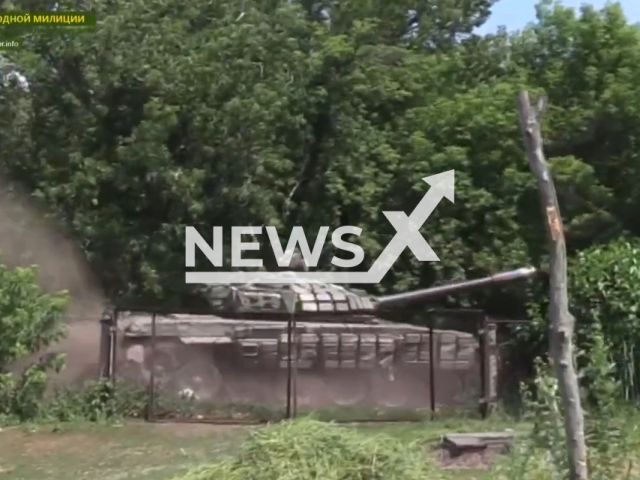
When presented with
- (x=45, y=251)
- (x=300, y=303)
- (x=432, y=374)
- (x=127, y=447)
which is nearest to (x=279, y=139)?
(x=45, y=251)

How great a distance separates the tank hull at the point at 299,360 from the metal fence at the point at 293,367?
0.04 ft

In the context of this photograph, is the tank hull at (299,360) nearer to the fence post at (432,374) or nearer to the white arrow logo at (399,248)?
the fence post at (432,374)

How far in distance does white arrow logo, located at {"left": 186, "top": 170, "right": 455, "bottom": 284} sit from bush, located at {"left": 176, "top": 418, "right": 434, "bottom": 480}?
993 cm

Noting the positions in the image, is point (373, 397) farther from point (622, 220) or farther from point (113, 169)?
point (113, 169)

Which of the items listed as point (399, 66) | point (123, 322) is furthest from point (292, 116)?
point (123, 322)

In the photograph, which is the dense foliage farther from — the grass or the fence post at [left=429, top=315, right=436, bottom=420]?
the grass

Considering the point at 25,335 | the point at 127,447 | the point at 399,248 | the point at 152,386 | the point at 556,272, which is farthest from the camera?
the point at 399,248

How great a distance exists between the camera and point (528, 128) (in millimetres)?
4125

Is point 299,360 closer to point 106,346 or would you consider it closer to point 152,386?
point 152,386

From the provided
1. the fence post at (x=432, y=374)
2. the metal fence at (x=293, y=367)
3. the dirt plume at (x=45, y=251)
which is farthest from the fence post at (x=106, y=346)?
the fence post at (x=432, y=374)

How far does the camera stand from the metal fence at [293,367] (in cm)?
1218

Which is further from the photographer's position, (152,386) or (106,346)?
(106,346)

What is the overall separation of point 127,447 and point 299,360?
313 centimetres

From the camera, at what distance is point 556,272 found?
4.18 meters
